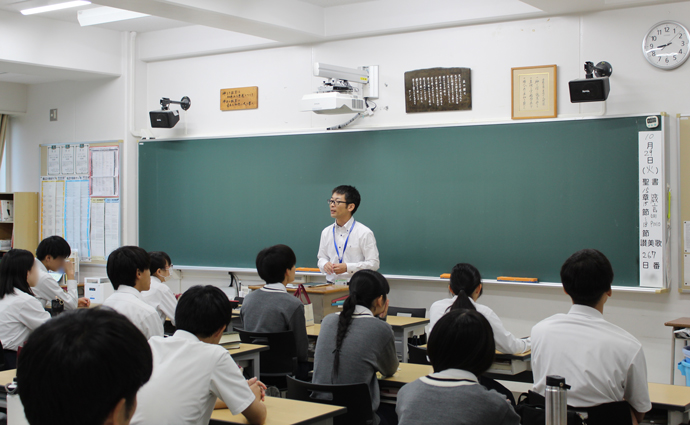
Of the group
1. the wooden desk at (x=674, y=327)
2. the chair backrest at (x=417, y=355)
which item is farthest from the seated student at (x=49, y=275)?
the wooden desk at (x=674, y=327)

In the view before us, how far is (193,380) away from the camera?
1.97 m

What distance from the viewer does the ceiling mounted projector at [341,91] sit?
5.12 metres

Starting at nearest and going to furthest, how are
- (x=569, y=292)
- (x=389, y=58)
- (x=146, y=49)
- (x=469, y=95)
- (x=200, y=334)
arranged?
(x=200, y=334) < (x=569, y=292) < (x=469, y=95) < (x=389, y=58) < (x=146, y=49)

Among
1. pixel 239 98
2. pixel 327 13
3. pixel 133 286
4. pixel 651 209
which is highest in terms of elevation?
pixel 327 13

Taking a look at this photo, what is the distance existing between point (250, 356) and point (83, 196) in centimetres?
453

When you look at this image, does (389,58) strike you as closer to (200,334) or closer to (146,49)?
(146,49)

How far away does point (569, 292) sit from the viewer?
241cm

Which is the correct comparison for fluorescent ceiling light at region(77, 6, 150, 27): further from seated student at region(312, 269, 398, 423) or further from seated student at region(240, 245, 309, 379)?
seated student at region(312, 269, 398, 423)

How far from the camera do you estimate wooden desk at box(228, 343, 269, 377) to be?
326cm

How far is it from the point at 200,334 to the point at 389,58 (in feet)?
12.8

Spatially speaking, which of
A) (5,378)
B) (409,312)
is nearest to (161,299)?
(5,378)

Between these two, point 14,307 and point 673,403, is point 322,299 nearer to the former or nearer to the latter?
point 14,307

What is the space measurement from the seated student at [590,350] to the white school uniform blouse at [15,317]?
2.85m

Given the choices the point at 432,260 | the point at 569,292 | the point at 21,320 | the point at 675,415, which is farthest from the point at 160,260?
the point at 675,415
